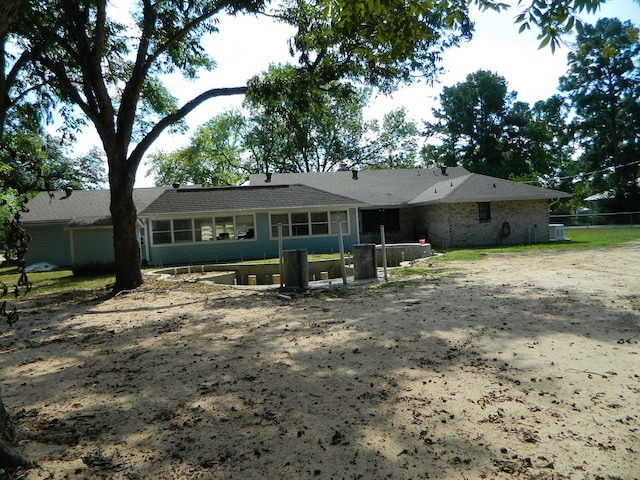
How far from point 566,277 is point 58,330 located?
34.9 ft

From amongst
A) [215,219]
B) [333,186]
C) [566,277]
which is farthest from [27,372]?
[333,186]

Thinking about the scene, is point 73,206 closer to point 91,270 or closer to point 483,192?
point 91,270

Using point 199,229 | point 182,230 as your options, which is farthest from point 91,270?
point 199,229

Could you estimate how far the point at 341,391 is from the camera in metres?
4.13

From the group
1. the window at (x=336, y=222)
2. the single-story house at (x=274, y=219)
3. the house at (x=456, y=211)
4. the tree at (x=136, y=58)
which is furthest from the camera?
the window at (x=336, y=222)

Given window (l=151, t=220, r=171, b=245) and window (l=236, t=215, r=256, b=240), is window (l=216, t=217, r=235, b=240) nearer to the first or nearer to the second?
window (l=236, t=215, r=256, b=240)

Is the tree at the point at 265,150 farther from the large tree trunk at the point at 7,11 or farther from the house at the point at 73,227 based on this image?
the large tree trunk at the point at 7,11

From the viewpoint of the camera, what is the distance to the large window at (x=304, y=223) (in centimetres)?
2334

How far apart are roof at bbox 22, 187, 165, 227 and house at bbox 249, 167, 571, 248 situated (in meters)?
7.02

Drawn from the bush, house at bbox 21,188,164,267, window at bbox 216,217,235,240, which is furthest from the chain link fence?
the bush

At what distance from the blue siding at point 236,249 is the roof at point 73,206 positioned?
3.56m

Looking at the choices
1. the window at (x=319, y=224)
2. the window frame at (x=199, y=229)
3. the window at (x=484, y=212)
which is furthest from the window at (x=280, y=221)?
the window at (x=484, y=212)

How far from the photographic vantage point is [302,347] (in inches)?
225

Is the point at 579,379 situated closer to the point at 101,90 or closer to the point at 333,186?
the point at 101,90
